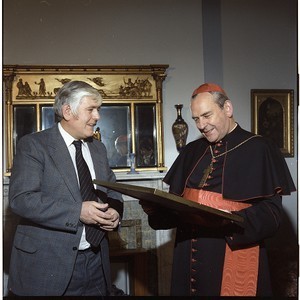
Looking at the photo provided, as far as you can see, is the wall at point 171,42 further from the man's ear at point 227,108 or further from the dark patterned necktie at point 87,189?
the dark patterned necktie at point 87,189

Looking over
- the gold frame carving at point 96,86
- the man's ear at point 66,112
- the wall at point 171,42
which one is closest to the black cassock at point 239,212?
the man's ear at point 66,112

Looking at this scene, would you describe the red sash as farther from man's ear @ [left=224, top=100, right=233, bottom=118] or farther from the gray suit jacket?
the gray suit jacket

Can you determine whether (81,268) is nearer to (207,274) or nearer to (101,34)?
(207,274)

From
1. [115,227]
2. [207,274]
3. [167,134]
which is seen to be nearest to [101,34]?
[167,134]

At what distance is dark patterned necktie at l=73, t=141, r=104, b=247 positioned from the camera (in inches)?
81.0

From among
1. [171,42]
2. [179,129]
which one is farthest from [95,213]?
[171,42]

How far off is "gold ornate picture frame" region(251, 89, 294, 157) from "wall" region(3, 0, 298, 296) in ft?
0.19

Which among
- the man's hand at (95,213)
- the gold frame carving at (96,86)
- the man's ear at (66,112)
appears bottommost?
the man's hand at (95,213)

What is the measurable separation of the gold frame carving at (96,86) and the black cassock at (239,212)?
1407 mm

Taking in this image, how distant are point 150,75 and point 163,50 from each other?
0.23 meters

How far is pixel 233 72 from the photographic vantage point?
3467 mm

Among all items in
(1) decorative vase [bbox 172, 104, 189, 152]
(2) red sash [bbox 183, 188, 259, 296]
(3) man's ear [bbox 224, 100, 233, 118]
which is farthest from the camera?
(1) decorative vase [bbox 172, 104, 189, 152]

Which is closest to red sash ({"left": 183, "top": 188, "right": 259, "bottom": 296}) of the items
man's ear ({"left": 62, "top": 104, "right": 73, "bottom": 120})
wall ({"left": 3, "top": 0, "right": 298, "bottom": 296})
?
man's ear ({"left": 62, "top": 104, "right": 73, "bottom": 120})

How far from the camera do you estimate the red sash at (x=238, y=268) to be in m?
2.03
